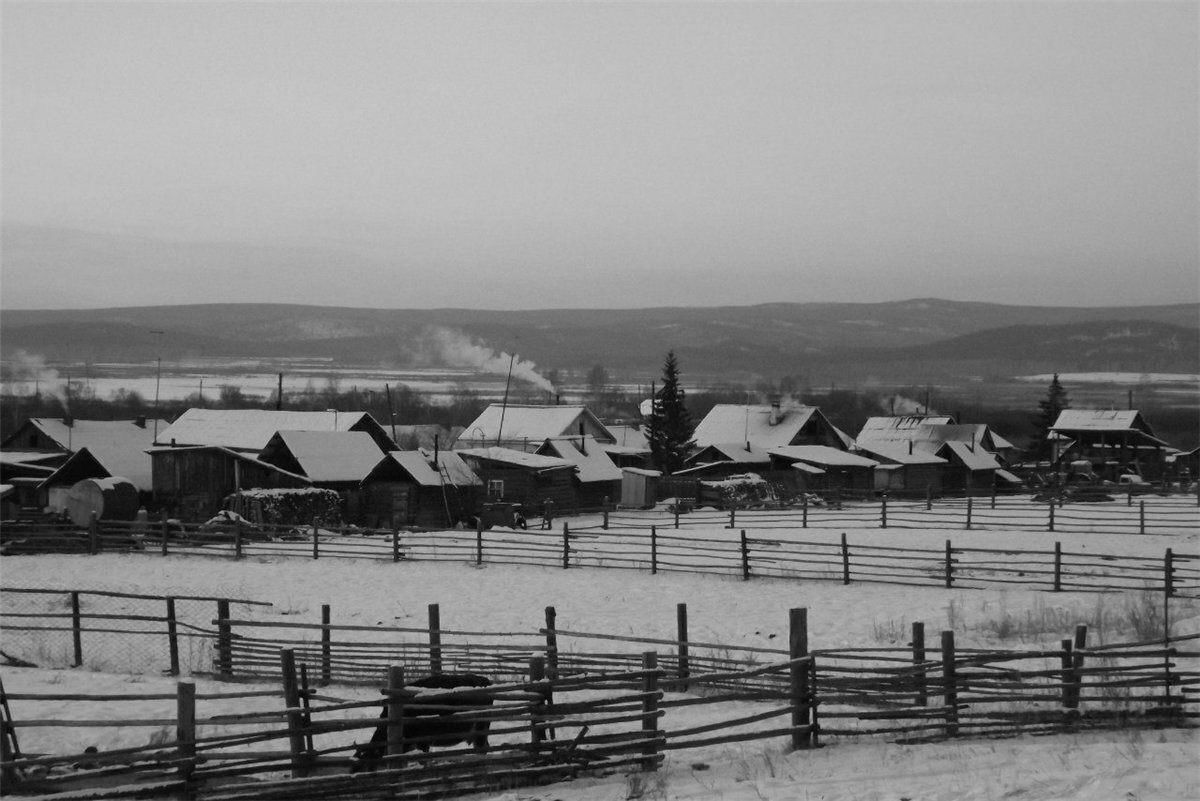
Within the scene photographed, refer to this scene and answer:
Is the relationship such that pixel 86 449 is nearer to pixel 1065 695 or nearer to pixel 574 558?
pixel 574 558

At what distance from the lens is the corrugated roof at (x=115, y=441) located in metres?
45.7

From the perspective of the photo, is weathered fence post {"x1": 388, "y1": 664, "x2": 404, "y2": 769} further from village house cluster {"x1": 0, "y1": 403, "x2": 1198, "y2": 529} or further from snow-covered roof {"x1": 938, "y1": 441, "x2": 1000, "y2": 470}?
snow-covered roof {"x1": 938, "y1": 441, "x2": 1000, "y2": 470}

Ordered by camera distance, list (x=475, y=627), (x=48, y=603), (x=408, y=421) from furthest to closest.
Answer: (x=408, y=421)
(x=48, y=603)
(x=475, y=627)

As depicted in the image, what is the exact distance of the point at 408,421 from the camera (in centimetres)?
13012

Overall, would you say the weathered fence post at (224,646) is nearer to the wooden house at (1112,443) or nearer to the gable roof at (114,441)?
the gable roof at (114,441)

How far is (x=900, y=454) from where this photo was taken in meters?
66.3

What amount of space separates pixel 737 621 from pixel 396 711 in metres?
11.2

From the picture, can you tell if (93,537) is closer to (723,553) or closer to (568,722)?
(723,553)

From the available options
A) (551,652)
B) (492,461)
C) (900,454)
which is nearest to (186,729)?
(551,652)

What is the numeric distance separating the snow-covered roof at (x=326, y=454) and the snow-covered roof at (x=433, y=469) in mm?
2147

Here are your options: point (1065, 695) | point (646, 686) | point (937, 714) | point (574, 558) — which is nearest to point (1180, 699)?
point (1065, 695)

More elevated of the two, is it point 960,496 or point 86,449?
point 86,449

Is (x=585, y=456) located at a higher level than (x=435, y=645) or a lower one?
lower

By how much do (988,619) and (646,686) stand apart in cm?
1099
